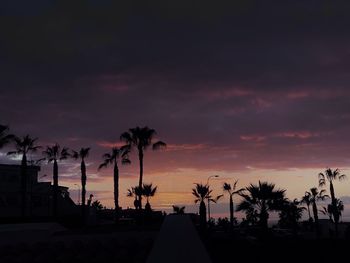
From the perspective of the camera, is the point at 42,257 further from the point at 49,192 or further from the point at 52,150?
the point at 49,192

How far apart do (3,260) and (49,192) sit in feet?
157

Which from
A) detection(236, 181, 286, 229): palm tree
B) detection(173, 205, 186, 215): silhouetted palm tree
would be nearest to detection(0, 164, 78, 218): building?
detection(173, 205, 186, 215): silhouetted palm tree

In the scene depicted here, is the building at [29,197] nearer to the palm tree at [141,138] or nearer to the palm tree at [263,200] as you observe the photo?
the palm tree at [141,138]

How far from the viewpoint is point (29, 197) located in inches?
2881

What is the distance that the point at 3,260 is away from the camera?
2798cm

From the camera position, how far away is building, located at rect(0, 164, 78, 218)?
7025 cm

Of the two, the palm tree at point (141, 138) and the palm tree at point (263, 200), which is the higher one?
the palm tree at point (141, 138)

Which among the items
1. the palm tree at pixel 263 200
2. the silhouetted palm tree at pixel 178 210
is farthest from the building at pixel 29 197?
the palm tree at pixel 263 200

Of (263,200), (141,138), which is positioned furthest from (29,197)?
(263,200)

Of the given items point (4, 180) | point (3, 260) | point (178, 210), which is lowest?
point (3, 260)

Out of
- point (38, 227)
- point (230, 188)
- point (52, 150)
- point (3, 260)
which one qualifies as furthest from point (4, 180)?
point (3, 260)

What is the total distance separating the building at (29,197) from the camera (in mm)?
70250

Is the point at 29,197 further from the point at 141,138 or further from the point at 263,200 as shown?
the point at 263,200

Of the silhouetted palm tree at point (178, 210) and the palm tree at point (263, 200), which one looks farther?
the silhouetted palm tree at point (178, 210)
